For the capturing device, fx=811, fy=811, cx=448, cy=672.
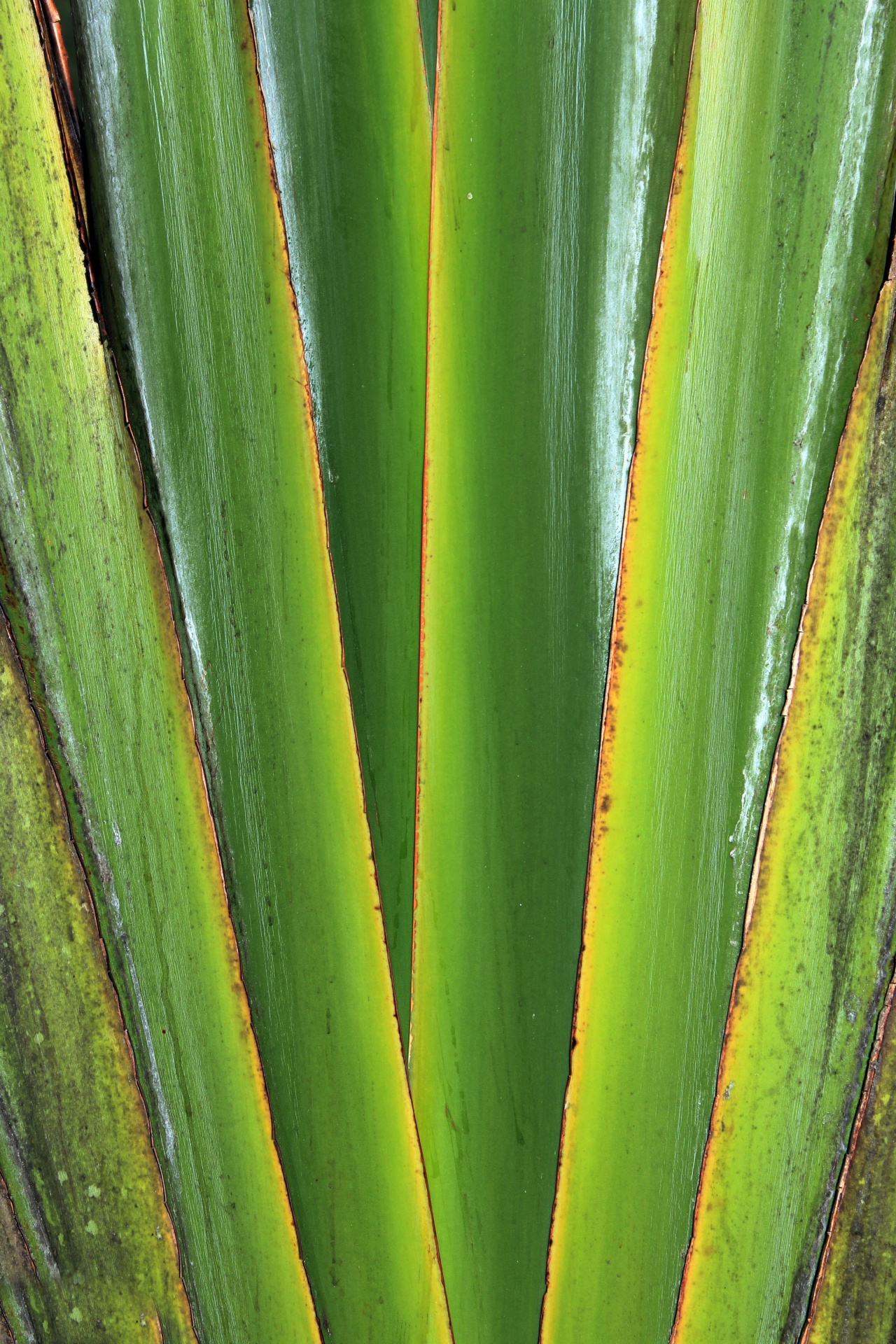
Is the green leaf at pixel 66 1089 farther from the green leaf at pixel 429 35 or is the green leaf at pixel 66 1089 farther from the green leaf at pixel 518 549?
the green leaf at pixel 429 35

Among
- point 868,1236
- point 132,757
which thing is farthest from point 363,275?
point 868,1236

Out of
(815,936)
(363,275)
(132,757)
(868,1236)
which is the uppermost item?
(363,275)

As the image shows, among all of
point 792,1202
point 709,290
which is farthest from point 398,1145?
point 709,290

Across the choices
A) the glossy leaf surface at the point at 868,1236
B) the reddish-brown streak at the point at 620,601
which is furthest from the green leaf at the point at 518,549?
the glossy leaf surface at the point at 868,1236

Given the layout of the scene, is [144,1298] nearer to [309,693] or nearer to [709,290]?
[309,693]

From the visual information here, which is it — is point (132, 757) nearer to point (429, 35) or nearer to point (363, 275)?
point (363, 275)

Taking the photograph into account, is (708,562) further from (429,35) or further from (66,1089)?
(66,1089)

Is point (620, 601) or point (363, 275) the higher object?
point (363, 275)
